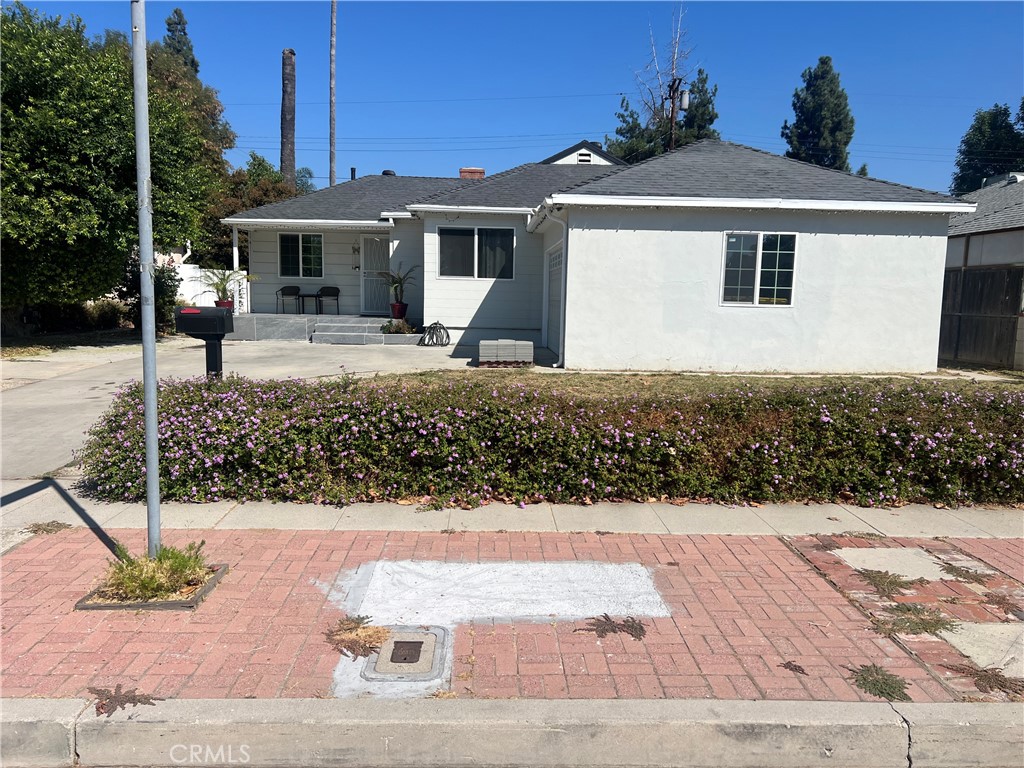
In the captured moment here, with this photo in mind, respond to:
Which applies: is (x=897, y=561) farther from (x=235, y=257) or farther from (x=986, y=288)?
(x=235, y=257)

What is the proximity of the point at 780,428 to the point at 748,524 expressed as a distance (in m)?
1.00

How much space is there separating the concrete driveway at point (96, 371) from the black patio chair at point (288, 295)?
2833mm

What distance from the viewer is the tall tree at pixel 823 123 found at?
5700 centimetres

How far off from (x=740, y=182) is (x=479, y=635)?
11.9 m

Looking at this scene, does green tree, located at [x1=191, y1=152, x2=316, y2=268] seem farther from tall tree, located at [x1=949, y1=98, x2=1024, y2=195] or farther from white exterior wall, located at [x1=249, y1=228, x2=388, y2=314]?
tall tree, located at [x1=949, y1=98, x2=1024, y2=195]

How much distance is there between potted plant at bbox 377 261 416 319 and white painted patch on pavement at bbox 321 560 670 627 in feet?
48.0

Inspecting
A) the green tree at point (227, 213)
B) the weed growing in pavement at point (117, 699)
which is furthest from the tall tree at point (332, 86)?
the weed growing in pavement at point (117, 699)

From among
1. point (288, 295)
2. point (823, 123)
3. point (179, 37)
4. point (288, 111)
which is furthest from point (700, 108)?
point (179, 37)

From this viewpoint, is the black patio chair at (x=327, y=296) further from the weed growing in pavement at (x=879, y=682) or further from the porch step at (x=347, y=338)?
the weed growing in pavement at (x=879, y=682)

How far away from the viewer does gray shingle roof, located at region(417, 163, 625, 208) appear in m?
17.1

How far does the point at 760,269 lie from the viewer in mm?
12875

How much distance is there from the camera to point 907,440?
5.74 meters

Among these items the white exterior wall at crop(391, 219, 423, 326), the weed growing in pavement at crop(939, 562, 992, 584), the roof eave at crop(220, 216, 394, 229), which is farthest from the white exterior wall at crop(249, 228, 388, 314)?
the weed growing in pavement at crop(939, 562, 992, 584)

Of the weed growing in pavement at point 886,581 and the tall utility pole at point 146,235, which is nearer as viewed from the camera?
the tall utility pole at point 146,235
